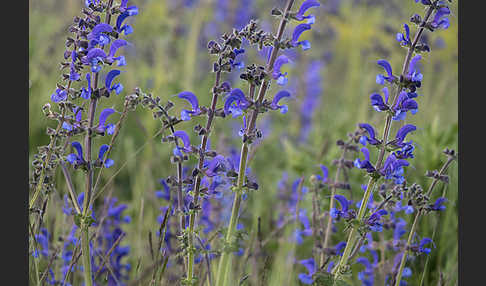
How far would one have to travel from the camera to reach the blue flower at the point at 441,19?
2.41 m

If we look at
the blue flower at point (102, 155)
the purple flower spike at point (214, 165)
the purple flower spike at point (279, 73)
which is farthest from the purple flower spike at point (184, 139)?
the purple flower spike at point (279, 73)

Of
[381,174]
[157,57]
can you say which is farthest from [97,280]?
[157,57]

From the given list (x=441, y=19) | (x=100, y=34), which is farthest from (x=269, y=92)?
(x=100, y=34)

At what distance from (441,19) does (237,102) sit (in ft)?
3.24

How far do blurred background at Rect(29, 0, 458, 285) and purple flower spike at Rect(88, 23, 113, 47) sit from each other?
174 cm

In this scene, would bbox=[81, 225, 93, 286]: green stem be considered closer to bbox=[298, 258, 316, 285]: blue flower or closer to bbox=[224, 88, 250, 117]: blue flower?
bbox=[224, 88, 250, 117]: blue flower

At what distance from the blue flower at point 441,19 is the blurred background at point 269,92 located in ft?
5.91

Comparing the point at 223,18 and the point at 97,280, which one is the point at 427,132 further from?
the point at 223,18

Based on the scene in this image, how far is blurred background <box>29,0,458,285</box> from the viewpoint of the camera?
4.41 meters

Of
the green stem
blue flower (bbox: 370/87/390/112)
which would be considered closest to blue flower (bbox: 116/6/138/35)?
the green stem

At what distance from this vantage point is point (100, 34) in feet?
7.48

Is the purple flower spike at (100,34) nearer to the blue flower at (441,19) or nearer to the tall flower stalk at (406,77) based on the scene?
the tall flower stalk at (406,77)

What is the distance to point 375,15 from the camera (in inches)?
301

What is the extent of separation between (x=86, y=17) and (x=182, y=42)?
18.4 feet
